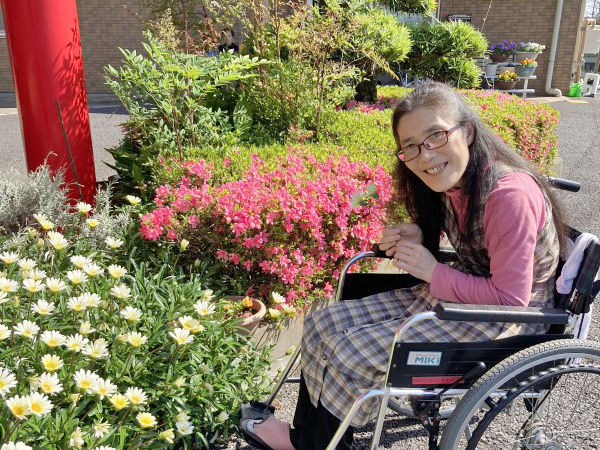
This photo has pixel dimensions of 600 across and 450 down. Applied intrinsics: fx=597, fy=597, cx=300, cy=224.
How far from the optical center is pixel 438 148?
2.09m

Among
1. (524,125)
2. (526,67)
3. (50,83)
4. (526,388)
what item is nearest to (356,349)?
(526,388)

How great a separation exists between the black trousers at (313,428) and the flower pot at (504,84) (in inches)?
551

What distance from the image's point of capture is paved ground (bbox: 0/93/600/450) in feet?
8.89

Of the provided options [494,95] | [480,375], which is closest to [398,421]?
[480,375]

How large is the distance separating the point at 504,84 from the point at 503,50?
94cm

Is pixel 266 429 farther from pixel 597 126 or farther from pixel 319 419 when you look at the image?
pixel 597 126

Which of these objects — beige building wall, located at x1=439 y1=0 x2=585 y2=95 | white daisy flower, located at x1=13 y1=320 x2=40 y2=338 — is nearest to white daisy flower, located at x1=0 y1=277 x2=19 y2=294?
white daisy flower, located at x1=13 y1=320 x2=40 y2=338

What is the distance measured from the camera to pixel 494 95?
746 cm

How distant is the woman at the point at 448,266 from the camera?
1.97m

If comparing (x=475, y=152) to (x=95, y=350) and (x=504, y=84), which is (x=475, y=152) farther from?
(x=504, y=84)

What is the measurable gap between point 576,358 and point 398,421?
1.02m

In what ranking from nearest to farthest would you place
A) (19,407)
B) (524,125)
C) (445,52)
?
(19,407) < (524,125) < (445,52)

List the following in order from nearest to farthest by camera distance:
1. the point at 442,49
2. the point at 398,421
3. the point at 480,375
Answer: the point at 480,375 < the point at 398,421 < the point at 442,49

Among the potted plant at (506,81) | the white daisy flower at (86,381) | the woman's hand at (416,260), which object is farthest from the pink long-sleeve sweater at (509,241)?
the potted plant at (506,81)
